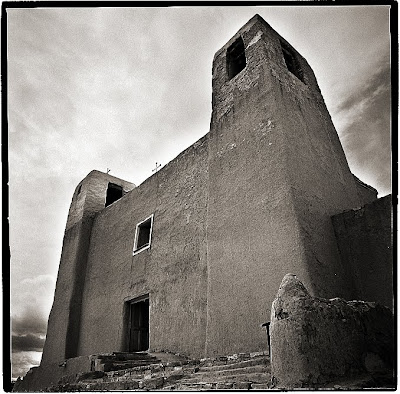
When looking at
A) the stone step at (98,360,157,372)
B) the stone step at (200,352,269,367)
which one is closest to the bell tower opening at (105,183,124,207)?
the stone step at (98,360,157,372)

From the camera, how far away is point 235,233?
6375mm

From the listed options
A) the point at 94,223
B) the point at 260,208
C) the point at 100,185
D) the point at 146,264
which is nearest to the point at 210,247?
the point at 260,208

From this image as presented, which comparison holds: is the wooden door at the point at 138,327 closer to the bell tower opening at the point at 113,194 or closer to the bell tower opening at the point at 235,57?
the bell tower opening at the point at 235,57

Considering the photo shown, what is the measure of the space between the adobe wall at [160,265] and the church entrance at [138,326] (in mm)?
219

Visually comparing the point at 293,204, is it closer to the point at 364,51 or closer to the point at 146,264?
the point at 364,51

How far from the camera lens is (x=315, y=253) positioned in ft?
17.4

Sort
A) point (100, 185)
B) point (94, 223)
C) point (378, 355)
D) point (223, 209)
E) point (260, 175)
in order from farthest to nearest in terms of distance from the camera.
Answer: point (100, 185) < point (94, 223) < point (223, 209) < point (260, 175) < point (378, 355)

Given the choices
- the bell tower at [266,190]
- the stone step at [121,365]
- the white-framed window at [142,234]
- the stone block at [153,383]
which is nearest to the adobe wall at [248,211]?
the bell tower at [266,190]

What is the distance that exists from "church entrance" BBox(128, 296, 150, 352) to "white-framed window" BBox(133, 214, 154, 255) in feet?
4.30

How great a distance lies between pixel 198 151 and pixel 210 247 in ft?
9.70

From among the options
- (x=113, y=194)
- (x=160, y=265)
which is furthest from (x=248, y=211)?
(x=113, y=194)

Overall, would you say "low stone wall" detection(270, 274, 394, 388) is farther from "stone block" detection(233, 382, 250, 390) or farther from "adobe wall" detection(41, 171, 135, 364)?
"adobe wall" detection(41, 171, 135, 364)

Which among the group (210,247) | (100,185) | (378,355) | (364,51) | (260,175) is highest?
(100,185)

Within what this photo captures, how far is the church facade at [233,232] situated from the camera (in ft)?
17.9
